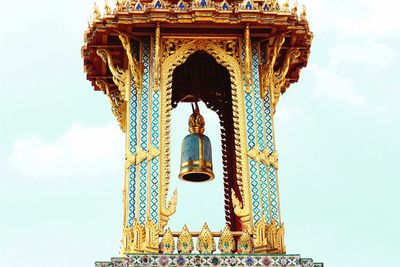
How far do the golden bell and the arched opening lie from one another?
75cm

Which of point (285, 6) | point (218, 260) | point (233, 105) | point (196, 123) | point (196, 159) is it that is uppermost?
point (285, 6)

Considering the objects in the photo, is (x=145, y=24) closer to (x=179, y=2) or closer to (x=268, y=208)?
(x=179, y=2)

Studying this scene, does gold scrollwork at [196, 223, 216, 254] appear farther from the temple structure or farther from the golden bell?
the golden bell

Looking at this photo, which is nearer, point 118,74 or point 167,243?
point 167,243

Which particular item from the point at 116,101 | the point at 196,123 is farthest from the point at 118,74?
the point at 196,123

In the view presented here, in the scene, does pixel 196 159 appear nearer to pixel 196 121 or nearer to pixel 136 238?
pixel 196 121

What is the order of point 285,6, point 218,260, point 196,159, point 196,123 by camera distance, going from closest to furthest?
point 218,260 → point 285,6 → point 196,159 → point 196,123

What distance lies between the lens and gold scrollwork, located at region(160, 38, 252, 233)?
14.6m

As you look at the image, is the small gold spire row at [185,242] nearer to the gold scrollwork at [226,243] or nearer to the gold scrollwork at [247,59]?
the gold scrollwork at [226,243]

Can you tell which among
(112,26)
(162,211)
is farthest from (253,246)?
(112,26)

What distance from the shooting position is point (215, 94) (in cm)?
1783

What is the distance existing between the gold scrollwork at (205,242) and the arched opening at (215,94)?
284 centimetres

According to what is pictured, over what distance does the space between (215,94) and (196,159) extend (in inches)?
67.8

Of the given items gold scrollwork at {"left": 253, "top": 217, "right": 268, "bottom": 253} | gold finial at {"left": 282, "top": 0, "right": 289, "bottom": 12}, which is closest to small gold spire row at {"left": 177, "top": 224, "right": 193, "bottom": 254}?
gold scrollwork at {"left": 253, "top": 217, "right": 268, "bottom": 253}
